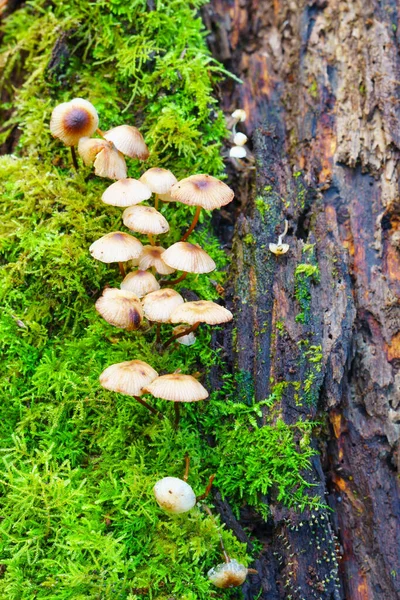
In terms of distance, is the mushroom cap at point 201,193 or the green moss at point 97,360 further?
the mushroom cap at point 201,193

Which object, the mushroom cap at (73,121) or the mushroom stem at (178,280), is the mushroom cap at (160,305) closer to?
the mushroom stem at (178,280)

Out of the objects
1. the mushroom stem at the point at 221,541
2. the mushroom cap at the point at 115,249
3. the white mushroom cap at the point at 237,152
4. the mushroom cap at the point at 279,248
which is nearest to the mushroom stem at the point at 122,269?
the mushroom cap at the point at 115,249

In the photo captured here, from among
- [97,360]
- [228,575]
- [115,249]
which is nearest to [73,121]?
[115,249]

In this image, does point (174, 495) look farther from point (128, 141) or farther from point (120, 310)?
point (128, 141)

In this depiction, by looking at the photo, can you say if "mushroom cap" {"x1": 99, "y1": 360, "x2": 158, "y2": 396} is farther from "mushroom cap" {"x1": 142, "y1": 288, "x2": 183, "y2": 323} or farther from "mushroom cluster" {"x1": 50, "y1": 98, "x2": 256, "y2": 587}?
"mushroom cap" {"x1": 142, "y1": 288, "x2": 183, "y2": 323}

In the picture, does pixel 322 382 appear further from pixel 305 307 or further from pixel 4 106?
pixel 4 106

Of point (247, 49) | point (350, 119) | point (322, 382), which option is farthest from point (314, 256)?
point (247, 49)
